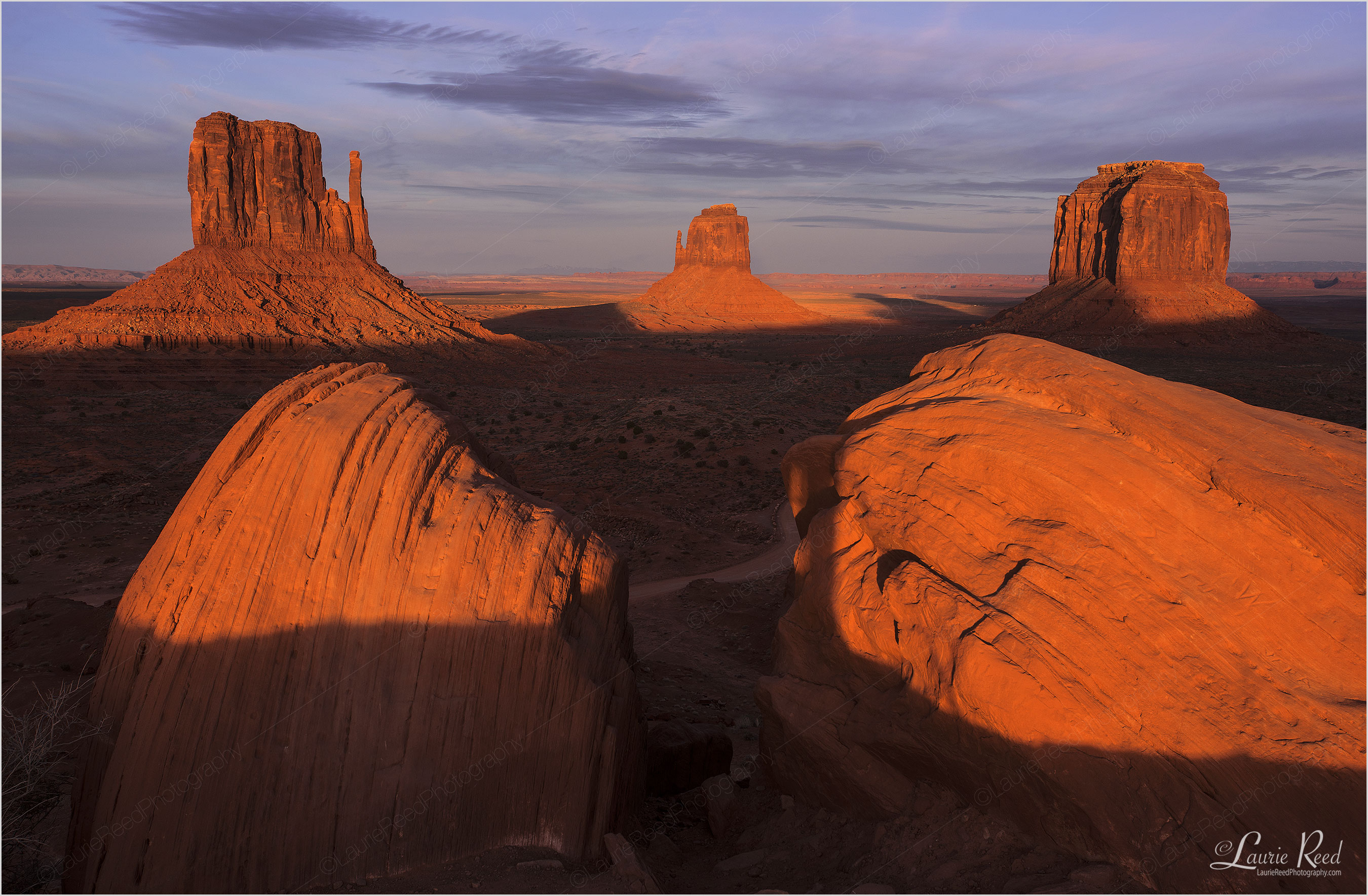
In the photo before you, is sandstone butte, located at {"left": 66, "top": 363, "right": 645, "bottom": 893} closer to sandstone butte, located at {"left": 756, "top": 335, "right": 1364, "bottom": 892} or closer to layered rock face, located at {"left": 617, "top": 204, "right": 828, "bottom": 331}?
sandstone butte, located at {"left": 756, "top": 335, "right": 1364, "bottom": 892}

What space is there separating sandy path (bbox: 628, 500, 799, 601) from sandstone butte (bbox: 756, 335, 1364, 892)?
9971mm

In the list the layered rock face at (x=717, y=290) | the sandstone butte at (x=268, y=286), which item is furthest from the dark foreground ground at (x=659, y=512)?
the layered rock face at (x=717, y=290)

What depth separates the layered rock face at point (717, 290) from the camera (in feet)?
473

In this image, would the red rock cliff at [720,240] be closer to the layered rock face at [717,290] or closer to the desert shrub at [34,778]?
the layered rock face at [717,290]

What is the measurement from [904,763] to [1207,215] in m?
118

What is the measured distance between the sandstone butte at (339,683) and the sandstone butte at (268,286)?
57390 mm

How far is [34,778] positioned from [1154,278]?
118020mm

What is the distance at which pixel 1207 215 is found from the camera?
99875 mm

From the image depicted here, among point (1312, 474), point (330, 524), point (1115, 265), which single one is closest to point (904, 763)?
point (1312, 474)

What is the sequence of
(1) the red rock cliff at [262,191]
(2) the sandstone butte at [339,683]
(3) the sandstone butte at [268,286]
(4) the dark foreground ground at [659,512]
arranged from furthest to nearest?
(1) the red rock cliff at [262,191]
(3) the sandstone butte at [268,286]
(4) the dark foreground ground at [659,512]
(2) the sandstone butte at [339,683]

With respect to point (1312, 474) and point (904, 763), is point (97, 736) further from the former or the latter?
point (1312, 474)

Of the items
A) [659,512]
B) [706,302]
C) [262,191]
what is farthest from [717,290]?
[659,512]
